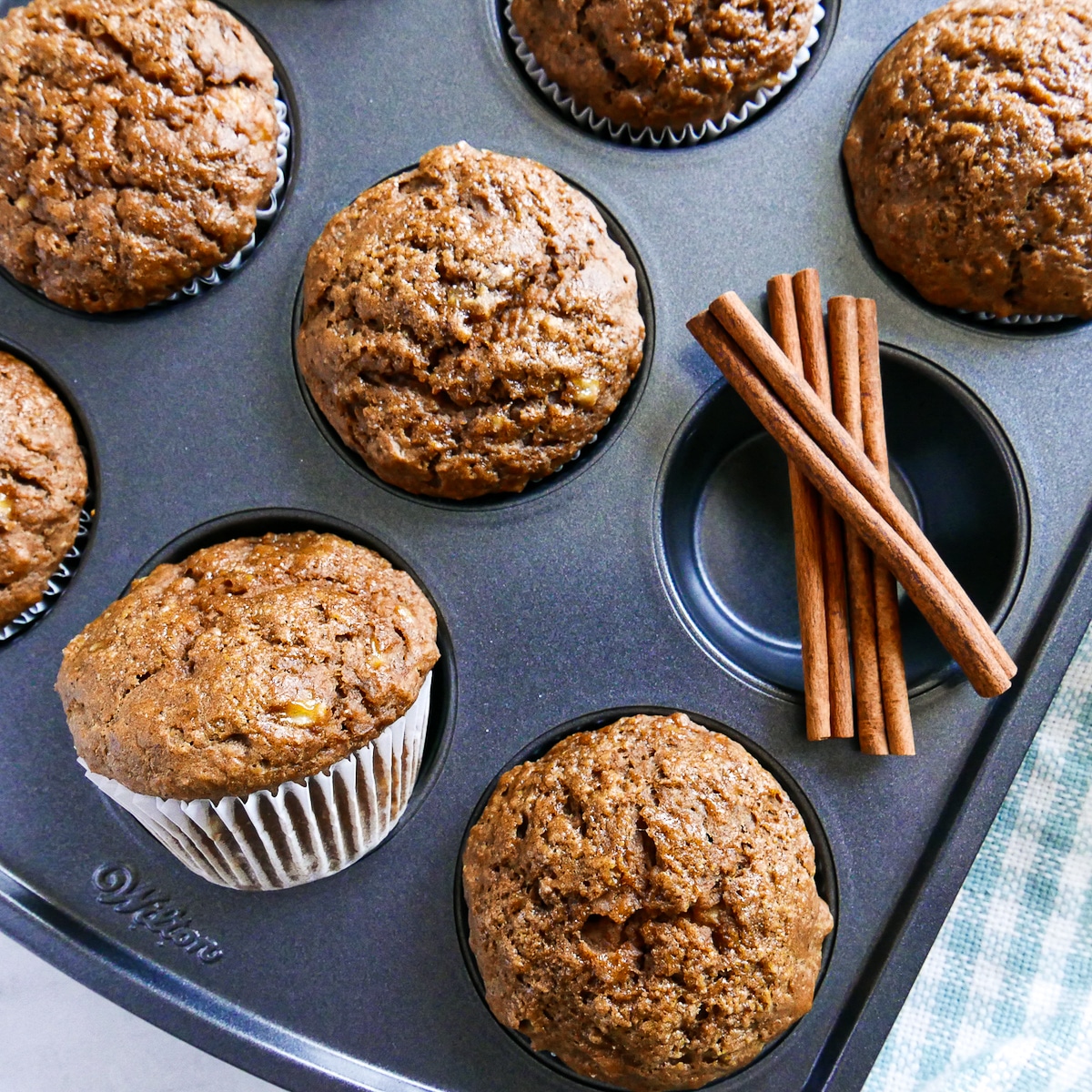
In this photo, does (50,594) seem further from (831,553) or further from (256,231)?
(831,553)

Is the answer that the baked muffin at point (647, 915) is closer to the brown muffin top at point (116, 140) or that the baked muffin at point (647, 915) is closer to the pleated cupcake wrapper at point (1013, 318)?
the pleated cupcake wrapper at point (1013, 318)

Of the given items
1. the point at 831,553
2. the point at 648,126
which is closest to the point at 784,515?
the point at 831,553

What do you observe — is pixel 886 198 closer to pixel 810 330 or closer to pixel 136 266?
pixel 810 330

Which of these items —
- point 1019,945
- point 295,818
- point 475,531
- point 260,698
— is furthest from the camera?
point 1019,945

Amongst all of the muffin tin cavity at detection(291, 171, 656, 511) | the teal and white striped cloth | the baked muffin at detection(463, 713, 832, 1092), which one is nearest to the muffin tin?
the muffin tin cavity at detection(291, 171, 656, 511)

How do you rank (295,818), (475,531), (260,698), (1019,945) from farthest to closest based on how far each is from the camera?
(1019,945) → (475,531) → (295,818) → (260,698)

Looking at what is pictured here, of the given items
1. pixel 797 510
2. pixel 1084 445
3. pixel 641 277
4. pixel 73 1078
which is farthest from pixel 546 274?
pixel 73 1078
